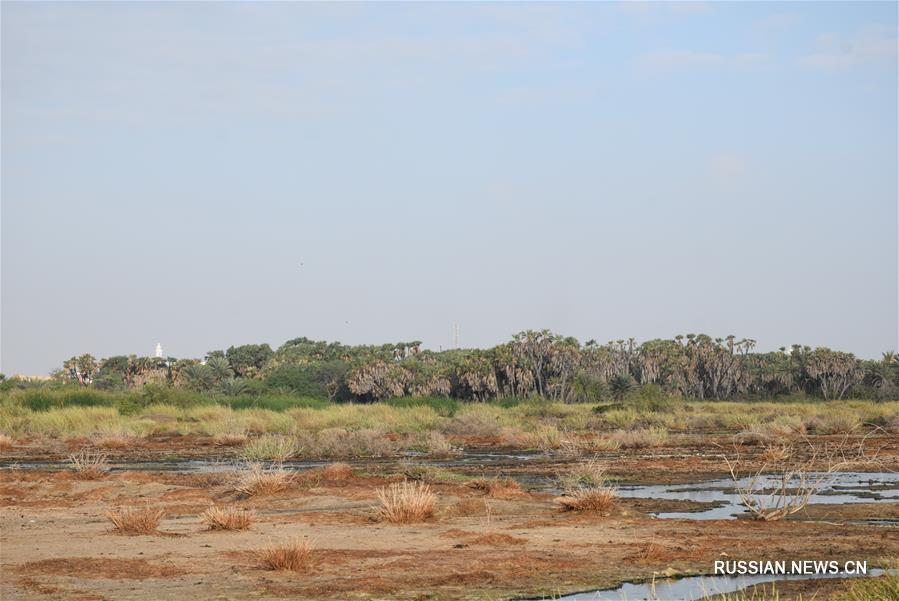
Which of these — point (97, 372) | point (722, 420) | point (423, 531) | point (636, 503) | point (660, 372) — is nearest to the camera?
point (423, 531)

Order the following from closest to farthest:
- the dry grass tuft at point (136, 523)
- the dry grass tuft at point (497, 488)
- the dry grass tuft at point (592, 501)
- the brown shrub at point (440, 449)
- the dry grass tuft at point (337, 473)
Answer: the dry grass tuft at point (136, 523)
the dry grass tuft at point (592, 501)
the dry grass tuft at point (497, 488)
the dry grass tuft at point (337, 473)
the brown shrub at point (440, 449)

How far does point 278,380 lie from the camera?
3460 inches

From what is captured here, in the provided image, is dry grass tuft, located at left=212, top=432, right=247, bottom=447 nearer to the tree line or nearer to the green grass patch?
the green grass patch

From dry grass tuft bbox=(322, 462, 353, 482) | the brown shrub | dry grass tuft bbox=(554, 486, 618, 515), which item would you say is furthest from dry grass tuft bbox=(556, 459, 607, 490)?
the brown shrub

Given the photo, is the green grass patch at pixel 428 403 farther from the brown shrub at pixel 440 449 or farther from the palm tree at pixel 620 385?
the brown shrub at pixel 440 449

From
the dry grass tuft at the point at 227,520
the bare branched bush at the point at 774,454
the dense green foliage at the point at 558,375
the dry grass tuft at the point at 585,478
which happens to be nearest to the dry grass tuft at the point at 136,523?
the dry grass tuft at the point at 227,520

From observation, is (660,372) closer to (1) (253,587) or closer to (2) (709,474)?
(2) (709,474)

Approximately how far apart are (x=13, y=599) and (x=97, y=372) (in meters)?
91.3

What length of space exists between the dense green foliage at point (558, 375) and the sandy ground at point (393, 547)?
50324mm

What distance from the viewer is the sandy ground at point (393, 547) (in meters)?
14.1

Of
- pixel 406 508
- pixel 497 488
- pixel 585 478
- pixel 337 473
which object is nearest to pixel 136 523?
pixel 406 508

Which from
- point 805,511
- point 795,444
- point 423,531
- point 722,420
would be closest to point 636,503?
point 805,511

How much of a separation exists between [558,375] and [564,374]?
114 inches

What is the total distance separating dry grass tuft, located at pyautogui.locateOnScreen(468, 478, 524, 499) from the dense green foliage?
160ft
